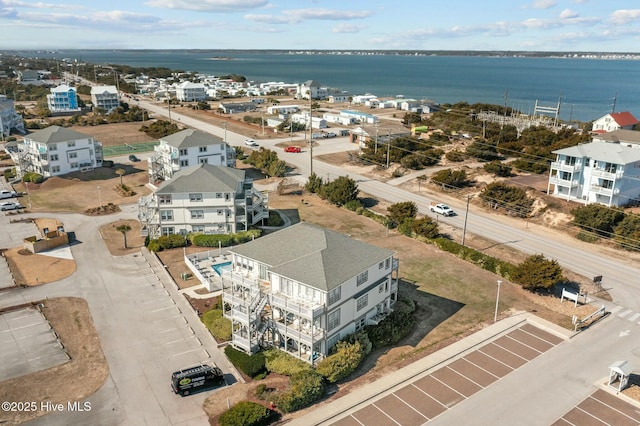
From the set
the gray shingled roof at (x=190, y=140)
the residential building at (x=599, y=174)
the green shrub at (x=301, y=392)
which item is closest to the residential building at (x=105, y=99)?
the gray shingled roof at (x=190, y=140)

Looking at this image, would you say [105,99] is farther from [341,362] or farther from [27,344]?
[341,362]

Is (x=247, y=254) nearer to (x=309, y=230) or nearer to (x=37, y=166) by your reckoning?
(x=309, y=230)

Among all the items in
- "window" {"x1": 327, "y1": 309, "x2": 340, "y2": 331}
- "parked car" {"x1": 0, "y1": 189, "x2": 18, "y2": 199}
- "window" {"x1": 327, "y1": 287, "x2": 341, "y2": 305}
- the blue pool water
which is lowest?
the blue pool water

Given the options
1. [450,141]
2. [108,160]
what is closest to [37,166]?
[108,160]

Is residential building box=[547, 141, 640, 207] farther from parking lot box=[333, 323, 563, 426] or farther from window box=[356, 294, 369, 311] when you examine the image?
window box=[356, 294, 369, 311]

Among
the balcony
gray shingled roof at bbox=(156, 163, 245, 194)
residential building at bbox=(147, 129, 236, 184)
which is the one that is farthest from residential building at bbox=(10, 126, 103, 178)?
the balcony
